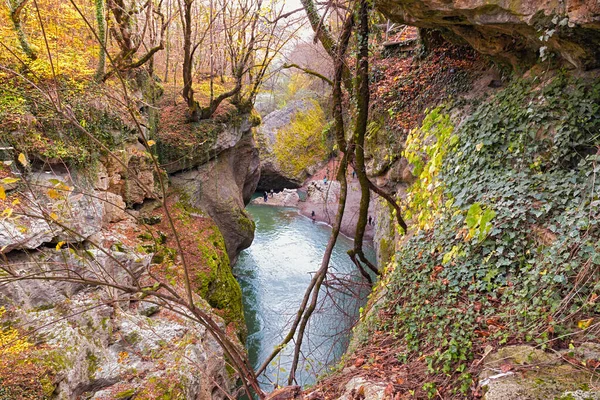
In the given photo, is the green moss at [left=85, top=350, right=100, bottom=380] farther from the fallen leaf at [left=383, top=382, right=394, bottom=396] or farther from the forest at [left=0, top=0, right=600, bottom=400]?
the fallen leaf at [left=383, top=382, right=394, bottom=396]

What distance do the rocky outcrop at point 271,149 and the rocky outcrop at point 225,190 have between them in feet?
25.8

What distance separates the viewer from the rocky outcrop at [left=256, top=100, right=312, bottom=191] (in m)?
21.4

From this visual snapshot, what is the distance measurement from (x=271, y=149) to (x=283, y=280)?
10507mm

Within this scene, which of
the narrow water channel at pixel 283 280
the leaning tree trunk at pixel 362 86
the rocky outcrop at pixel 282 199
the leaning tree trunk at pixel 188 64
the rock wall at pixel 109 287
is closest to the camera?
the leaning tree trunk at pixel 362 86

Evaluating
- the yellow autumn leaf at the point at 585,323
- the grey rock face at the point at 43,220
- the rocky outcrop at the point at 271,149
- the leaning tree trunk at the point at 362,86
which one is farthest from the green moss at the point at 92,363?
the rocky outcrop at the point at 271,149

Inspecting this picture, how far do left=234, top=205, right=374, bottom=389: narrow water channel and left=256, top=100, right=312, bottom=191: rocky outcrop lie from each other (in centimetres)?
236

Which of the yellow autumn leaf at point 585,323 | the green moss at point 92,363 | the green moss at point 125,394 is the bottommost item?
the green moss at point 125,394

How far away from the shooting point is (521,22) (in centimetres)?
286

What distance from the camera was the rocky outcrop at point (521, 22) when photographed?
254 cm

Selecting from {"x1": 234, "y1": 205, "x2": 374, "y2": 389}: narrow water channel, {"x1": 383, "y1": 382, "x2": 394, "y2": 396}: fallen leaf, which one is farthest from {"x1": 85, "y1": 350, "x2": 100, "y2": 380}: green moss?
{"x1": 383, "y1": 382, "x2": 394, "y2": 396}: fallen leaf

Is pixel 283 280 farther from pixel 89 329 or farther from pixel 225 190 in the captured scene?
pixel 89 329

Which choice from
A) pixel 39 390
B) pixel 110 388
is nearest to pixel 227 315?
pixel 110 388

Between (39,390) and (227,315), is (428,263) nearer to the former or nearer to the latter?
(39,390)

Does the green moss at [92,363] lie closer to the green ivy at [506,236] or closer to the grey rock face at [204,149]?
the green ivy at [506,236]
